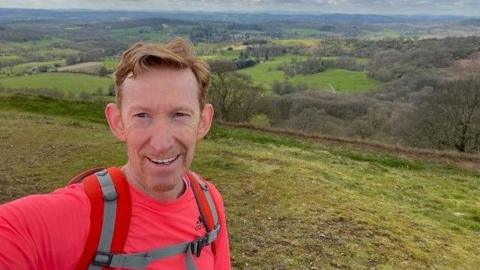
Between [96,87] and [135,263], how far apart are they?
5988cm

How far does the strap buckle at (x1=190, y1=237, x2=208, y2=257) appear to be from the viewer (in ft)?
7.64

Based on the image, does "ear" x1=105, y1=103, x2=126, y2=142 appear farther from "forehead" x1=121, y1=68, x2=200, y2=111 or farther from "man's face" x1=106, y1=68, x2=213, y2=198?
"forehead" x1=121, y1=68, x2=200, y2=111

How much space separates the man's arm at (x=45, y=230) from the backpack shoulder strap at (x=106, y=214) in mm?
29

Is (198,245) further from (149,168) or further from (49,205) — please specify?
(49,205)

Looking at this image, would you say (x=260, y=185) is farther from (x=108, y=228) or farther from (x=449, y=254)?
(x=108, y=228)

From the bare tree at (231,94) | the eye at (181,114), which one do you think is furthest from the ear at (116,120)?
the bare tree at (231,94)

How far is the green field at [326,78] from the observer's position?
7750 cm

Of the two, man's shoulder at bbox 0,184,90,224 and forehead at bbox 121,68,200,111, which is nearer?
man's shoulder at bbox 0,184,90,224

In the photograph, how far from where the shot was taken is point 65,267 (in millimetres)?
1933

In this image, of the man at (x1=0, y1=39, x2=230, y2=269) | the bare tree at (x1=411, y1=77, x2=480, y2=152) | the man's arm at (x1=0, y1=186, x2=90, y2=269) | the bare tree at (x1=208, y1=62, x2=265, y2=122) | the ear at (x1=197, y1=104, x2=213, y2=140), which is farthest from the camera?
the bare tree at (x1=208, y1=62, x2=265, y2=122)

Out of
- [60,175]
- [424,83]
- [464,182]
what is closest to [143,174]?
[60,175]

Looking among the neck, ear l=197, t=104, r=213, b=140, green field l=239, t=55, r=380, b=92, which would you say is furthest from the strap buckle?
green field l=239, t=55, r=380, b=92

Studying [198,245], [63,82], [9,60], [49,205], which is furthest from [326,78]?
[49,205]

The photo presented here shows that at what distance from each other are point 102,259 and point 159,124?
0.60m
